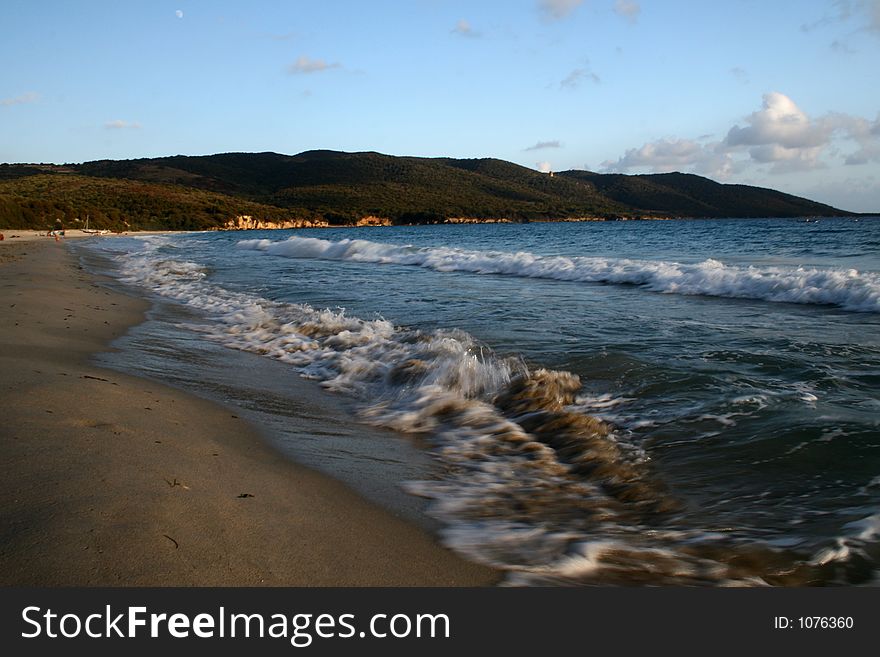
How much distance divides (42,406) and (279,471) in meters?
1.75

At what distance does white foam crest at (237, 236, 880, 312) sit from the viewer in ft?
36.6

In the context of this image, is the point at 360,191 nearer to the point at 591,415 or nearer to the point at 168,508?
the point at 591,415

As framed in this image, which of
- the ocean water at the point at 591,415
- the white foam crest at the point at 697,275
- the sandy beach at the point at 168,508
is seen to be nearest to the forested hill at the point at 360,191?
the white foam crest at the point at 697,275

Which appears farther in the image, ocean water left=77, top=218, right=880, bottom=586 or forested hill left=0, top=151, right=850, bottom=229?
forested hill left=0, top=151, right=850, bottom=229

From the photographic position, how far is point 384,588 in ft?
8.02

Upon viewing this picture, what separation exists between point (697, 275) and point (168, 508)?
13.6 metres

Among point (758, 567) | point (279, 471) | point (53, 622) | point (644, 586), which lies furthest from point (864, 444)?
point (53, 622)

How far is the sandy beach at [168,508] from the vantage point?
2387 millimetres

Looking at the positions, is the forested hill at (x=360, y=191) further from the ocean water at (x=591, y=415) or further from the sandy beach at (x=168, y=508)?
the sandy beach at (x=168, y=508)

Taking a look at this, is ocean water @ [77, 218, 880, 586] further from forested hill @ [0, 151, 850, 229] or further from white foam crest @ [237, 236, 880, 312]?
forested hill @ [0, 151, 850, 229]

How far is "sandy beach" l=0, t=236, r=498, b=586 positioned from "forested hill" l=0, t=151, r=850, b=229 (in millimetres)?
66365

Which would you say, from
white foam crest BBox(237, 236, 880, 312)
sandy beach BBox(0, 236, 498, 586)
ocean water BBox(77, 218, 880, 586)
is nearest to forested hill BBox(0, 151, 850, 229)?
white foam crest BBox(237, 236, 880, 312)

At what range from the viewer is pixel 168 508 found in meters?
2.86

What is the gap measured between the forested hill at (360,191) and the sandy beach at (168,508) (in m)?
66.4
